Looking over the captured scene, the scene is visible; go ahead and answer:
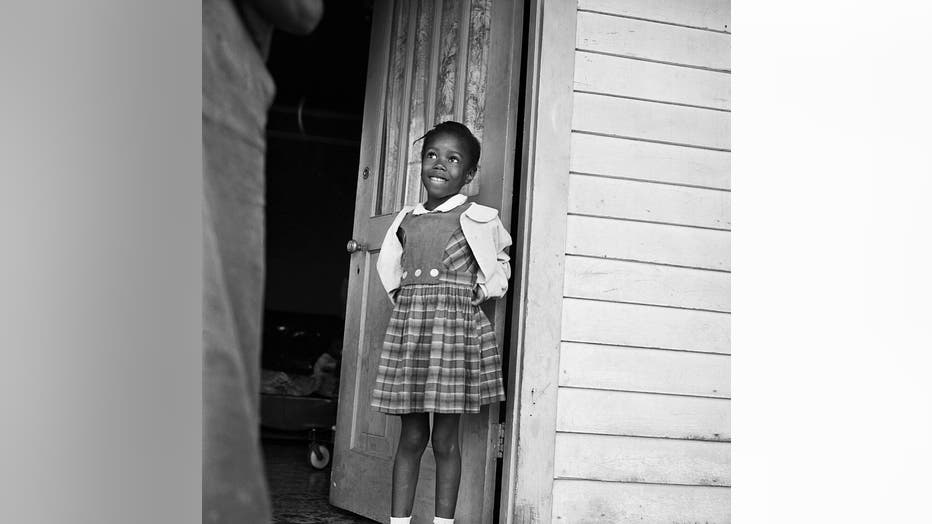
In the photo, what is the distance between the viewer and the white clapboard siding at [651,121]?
2.65 metres

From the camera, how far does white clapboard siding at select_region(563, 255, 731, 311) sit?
2582 mm

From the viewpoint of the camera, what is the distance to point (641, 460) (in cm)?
258

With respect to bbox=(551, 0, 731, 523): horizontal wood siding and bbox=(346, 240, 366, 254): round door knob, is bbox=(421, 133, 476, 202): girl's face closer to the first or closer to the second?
bbox=(551, 0, 731, 523): horizontal wood siding

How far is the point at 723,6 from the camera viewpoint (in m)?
2.84

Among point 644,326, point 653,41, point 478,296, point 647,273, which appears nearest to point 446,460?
point 478,296

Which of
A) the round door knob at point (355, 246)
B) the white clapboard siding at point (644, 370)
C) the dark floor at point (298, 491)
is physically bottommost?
the dark floor at point (298, 491)

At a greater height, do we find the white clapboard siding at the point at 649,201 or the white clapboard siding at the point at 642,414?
the white clapboard siding at the point at 649,201

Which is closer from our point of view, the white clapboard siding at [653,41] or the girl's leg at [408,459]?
the girl's leg at [408,459]

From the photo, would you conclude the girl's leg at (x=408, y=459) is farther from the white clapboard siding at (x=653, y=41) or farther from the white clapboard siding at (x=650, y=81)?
the white clapboard siding at (x=653, y=41)

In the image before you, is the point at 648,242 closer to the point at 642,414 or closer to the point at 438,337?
the point at 642,414

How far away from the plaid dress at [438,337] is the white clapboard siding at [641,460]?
0.98ft

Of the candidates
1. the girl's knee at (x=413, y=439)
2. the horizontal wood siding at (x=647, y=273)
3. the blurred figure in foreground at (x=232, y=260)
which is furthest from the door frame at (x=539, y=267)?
the blurred figure in foreground at (x=232, y=260)

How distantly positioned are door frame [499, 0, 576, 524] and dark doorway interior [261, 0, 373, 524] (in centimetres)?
75

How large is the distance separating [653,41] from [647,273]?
80 cm
